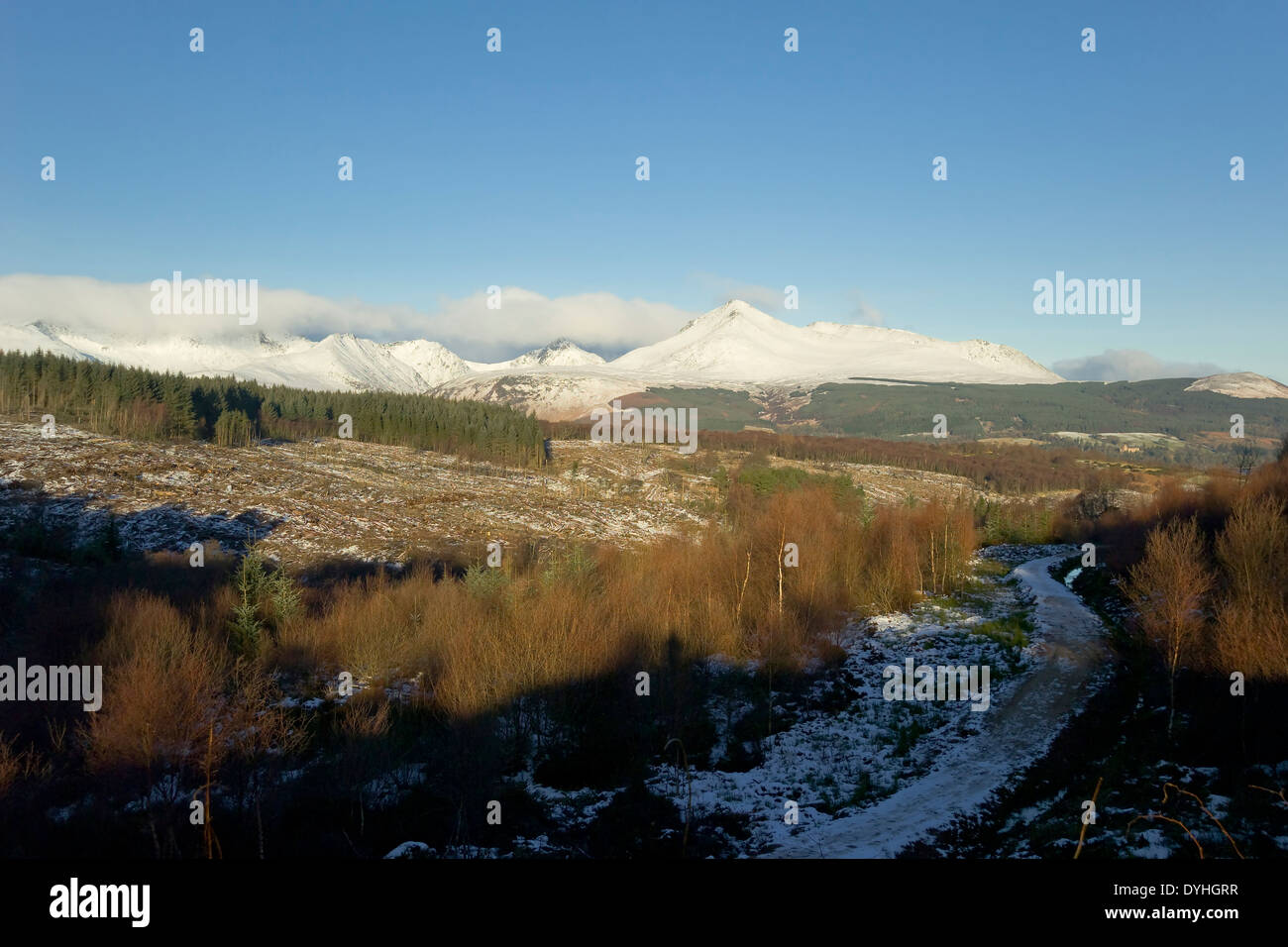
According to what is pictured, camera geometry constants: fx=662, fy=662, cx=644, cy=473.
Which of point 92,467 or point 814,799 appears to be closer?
point 814,799

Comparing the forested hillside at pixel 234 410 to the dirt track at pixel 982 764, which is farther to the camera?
the forested hillside at pixel 234 410

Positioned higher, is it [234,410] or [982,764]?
[234,410]

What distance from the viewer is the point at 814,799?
23.4 meters

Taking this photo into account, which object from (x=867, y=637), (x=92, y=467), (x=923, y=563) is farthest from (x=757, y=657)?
(x=92, y=467)

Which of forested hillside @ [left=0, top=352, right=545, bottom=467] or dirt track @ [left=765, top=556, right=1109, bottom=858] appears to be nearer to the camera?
dirt track @ [left=765, top=556, right=1109, bottom=858]

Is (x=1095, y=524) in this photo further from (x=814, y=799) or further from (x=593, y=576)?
(x=814, y=799)

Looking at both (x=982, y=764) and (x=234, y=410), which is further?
(x=234, y=410)

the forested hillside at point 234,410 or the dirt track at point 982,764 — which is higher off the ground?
the forested hillside at point 234,410

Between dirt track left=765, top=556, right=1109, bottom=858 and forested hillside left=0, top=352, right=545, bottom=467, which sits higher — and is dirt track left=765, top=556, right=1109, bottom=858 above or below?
below
